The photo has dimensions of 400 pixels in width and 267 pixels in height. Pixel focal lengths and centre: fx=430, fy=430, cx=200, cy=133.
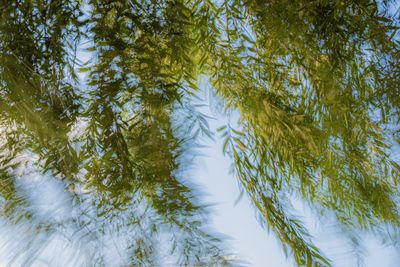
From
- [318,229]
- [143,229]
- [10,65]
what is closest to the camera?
[10,65]

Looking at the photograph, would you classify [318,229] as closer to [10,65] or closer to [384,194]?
[384,194]

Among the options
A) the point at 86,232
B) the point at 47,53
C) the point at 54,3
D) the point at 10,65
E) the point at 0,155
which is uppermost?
the point at 54,3

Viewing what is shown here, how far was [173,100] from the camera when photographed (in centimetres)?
136

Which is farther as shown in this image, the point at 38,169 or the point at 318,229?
the point at 318,229

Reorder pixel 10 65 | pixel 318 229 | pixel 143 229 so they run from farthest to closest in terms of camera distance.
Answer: pixel 318 229 → pixel 143 229 → pixel 10 65

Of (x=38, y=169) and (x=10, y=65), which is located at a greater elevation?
(x=10, y=65)

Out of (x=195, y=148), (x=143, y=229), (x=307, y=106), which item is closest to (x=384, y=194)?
(x=307, y=106)

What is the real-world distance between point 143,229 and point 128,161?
225mm

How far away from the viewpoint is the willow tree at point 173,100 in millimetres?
1243

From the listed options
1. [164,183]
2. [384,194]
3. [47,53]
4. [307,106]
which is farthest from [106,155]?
[384,194]

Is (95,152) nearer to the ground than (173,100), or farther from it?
nearer to the ground

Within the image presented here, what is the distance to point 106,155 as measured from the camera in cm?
125

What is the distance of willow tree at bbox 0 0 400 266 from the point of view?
1.24 meters

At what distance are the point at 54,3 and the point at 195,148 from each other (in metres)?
0.61
